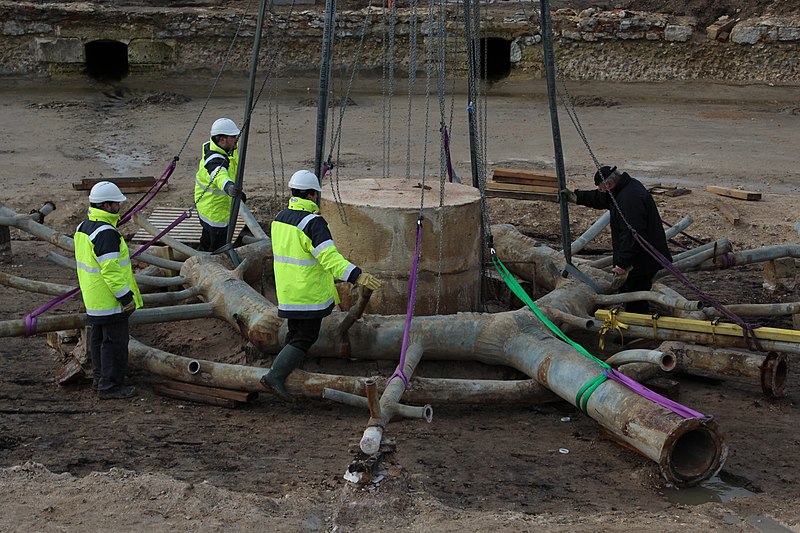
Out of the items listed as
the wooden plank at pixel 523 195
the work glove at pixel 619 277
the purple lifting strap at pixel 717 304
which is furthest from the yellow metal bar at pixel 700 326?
the wooden plank at pixel 523 195

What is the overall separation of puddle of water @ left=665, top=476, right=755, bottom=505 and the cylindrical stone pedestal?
9.35ft

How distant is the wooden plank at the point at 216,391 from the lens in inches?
308

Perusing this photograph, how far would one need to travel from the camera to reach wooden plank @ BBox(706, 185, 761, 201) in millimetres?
13758

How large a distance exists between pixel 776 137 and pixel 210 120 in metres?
10.2

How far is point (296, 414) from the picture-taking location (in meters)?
7.82

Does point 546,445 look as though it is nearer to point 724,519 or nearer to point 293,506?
point 724,519

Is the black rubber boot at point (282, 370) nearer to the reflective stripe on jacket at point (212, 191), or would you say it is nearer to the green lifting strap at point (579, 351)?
the green lifting strap at point (579, 351)

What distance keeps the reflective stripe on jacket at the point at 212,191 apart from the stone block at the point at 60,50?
13.4 metres

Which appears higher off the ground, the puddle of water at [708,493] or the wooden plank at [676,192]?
the wooden plank at [676,192]

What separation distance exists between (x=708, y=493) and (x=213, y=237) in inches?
225

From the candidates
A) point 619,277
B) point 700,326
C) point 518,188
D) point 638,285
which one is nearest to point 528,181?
point 518,188

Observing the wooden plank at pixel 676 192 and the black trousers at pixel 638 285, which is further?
the wooden plank at pixel 676 192

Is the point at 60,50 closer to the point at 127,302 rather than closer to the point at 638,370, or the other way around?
the point at 127,302

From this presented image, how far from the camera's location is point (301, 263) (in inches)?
297
